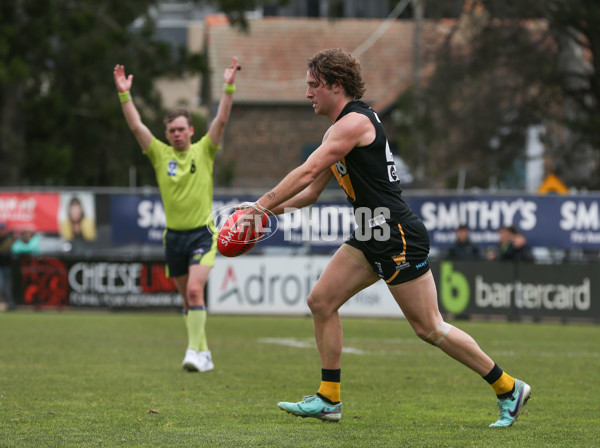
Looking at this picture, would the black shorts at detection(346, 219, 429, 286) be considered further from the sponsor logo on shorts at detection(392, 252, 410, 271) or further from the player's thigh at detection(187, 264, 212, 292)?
the player's thigh at detection(187, 264, 212, 292)

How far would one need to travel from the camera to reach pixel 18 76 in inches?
1096

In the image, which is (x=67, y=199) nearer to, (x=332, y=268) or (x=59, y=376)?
(x=59, y=376)

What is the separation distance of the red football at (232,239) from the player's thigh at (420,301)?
3.20 feet

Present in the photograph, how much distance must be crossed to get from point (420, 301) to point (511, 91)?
25847 mm

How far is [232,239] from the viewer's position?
614cm

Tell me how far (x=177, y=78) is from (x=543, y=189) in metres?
14.5

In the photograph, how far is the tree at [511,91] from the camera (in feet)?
94.4


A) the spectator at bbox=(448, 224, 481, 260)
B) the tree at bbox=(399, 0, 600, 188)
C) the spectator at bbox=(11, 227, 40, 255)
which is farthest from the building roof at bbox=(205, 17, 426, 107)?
the spectator at bbox=(448, 224, 481, 260)

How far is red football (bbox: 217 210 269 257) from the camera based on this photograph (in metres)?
6.15

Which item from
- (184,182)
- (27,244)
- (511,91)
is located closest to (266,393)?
(184,182)

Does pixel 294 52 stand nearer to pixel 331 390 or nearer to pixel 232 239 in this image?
pixel 331 390

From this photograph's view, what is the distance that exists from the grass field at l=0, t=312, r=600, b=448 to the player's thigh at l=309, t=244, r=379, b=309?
80 centimetres

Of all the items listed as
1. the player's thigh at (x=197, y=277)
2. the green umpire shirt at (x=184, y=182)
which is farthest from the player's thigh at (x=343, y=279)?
the green umpire shirt at (x=184, y=182)

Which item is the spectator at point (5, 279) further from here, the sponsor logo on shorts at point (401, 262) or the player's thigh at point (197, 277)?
the sponsor logo on shorts at point (401, 262)
